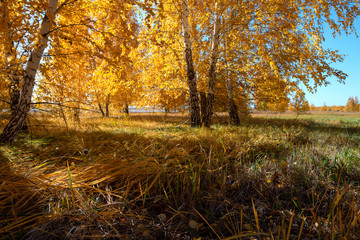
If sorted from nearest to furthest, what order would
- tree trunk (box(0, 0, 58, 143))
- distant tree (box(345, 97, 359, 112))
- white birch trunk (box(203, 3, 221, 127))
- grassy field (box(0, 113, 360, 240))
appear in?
grassy field (box(0, 113, 360, 240)), tree trunk (box(0, 0, 58, 143)), white birch trunk (box(203, 3, 221, 127)), distant tree (box(345, 97, 359, 112))

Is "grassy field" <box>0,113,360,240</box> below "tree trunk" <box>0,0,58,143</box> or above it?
below

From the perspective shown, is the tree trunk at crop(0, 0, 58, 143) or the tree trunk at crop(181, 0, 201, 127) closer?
the tree trunk at crop(0, 0, 58, 143)

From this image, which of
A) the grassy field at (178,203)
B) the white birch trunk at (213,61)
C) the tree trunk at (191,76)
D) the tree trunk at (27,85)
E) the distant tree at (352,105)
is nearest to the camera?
the grassy field at (178,203)

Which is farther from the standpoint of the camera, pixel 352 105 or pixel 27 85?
pixel 352 105

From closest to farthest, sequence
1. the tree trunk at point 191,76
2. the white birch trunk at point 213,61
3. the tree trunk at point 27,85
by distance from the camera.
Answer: the tree trunk at point 27,85 < the tree trunk at point 191,76 < the white birch trunk at point 213,61

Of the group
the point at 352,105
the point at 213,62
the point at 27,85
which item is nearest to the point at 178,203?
the point at 27,85

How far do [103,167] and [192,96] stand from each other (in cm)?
398

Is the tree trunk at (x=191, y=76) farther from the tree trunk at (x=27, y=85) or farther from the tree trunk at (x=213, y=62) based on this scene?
the tree trunk at (x=27, y=85)

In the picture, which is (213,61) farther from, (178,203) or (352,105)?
(352,105)

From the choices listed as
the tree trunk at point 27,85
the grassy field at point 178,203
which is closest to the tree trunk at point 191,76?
the tree trunk at point 27,85

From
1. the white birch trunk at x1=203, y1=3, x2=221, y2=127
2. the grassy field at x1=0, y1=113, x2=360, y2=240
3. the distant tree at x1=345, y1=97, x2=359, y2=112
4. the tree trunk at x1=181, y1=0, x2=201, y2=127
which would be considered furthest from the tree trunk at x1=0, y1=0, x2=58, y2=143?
the distant tree at x1=345, y1=97, x2=359, y2=112

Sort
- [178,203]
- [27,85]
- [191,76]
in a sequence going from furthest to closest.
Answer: [191,76] → [27,85] → [178,203]

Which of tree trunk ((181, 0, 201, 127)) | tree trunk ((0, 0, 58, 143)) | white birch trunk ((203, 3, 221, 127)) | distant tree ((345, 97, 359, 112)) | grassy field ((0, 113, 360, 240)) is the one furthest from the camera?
distant tree ((345, 97, 359, 112))

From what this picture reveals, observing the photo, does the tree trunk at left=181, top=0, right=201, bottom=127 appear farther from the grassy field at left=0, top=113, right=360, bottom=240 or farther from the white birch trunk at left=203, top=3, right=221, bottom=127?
the grassy field at left=0, top=113, right=360, bottom=240
